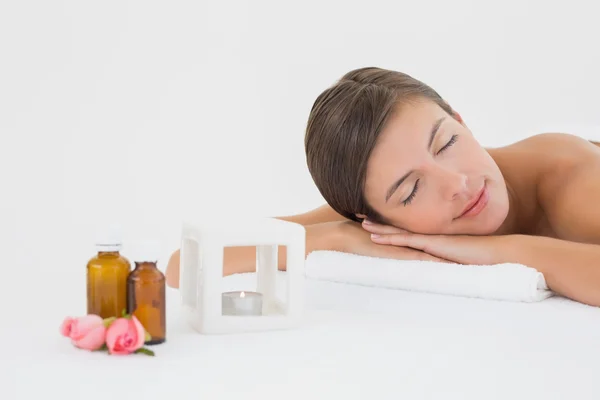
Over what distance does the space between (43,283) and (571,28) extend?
2.61 metres

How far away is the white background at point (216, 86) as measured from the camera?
3191 mm

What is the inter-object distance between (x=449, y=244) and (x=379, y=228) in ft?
0.60

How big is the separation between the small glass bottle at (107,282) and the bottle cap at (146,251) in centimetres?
5

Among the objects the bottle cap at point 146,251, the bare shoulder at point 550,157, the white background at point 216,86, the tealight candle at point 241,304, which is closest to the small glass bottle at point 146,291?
the bottle cap at point 146,251

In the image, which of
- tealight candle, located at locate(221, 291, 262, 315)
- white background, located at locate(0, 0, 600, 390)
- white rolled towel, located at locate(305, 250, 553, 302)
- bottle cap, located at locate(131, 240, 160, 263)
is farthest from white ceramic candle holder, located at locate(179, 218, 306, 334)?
white background, located at locate(0, 0, 600, 390)

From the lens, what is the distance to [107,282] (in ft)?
4.06

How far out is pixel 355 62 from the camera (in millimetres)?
3658

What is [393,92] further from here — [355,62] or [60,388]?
[355,62]

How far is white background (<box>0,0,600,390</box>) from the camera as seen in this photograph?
319cm

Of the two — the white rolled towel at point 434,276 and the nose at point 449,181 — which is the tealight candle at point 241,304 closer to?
the white rolled towel at point 434,276

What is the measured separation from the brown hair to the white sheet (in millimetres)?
456

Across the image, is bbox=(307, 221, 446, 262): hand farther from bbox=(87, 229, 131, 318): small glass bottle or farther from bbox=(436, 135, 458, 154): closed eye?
bbox=(87, 229, 131, 318): small glass bottle

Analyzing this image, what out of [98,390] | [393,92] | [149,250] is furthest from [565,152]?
[98,390]

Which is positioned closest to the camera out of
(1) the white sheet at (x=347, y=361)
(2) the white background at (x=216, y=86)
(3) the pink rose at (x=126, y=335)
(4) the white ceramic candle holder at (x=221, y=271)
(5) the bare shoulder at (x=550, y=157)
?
(1) the white sheet at (x=347, y=361)
